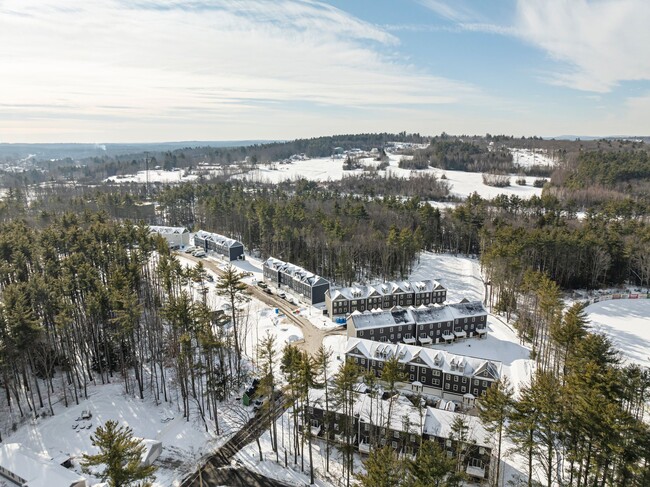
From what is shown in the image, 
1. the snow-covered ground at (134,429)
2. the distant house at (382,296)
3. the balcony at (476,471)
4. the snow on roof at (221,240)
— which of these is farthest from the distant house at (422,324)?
the snow on roof at (221,240)

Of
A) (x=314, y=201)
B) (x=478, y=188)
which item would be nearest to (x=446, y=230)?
(x=314, y=201)

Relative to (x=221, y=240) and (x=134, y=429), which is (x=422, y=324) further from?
(x=221, y=240)

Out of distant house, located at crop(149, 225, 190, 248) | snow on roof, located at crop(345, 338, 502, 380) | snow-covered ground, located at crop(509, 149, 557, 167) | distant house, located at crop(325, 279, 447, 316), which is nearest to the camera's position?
snow on roof, located at crop(345, 338, 502, 380)

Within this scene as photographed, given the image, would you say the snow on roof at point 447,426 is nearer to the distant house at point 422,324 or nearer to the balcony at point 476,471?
the balcony at point 476,471

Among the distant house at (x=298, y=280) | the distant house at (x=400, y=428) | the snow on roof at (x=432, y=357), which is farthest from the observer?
the distant house at (x=298, y=280)

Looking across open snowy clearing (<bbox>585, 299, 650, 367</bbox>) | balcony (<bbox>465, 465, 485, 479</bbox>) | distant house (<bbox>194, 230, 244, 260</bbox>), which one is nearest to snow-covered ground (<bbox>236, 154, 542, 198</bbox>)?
open snowy clearing (<bbox>585, 299, 650, 367</bbox>)

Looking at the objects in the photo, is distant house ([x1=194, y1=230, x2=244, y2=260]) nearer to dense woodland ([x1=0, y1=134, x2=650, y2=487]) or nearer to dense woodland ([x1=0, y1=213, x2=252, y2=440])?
dense woodland ([x1=0, y1=134, x2=650, y2=487])

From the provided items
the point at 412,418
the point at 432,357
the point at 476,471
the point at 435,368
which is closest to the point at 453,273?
the point at 432,357
